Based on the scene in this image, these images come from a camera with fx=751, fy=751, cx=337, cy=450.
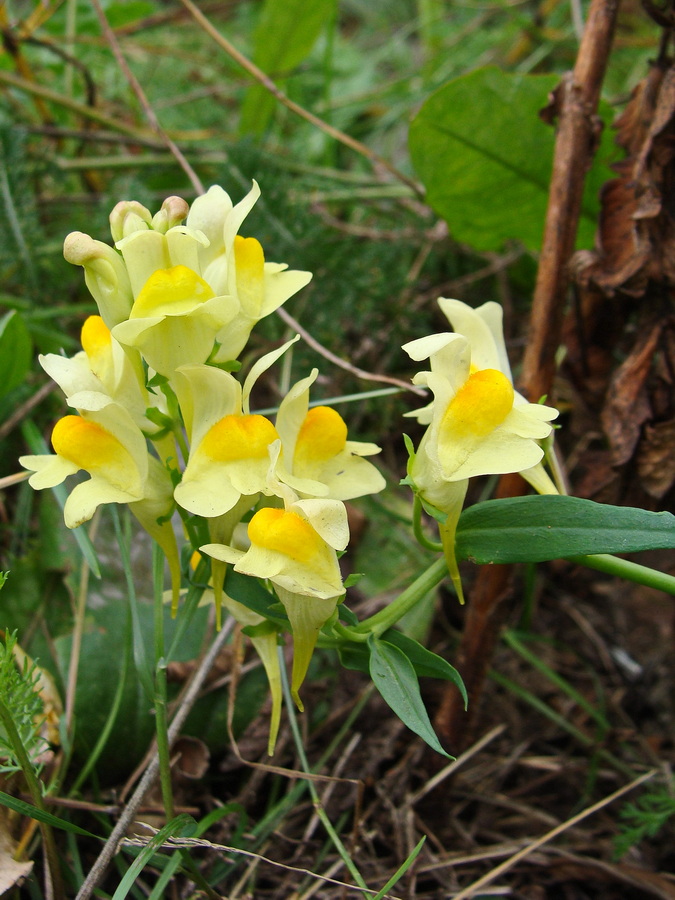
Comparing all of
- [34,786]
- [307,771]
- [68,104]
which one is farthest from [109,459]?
[68,104]

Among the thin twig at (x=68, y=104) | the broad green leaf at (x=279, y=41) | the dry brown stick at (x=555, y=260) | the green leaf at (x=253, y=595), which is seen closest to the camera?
the green leaf at (x=253, y=595)

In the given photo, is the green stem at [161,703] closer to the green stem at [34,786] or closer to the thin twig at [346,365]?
the green stem at [34,786]

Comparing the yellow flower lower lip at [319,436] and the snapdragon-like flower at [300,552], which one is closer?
the snapdragon-like flower at [300,552]

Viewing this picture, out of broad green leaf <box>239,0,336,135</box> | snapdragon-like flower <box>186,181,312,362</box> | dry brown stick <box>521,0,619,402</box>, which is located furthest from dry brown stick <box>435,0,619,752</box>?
broad green leaf <box>239,0,336,135</box>

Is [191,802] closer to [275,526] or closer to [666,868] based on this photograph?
[275,526]

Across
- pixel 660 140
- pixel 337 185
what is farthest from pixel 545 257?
pixel 337 185

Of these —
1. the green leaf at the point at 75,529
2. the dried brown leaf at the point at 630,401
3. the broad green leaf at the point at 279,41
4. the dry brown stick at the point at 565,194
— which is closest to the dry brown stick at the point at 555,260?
the dry brown stick at the point at 565,194
